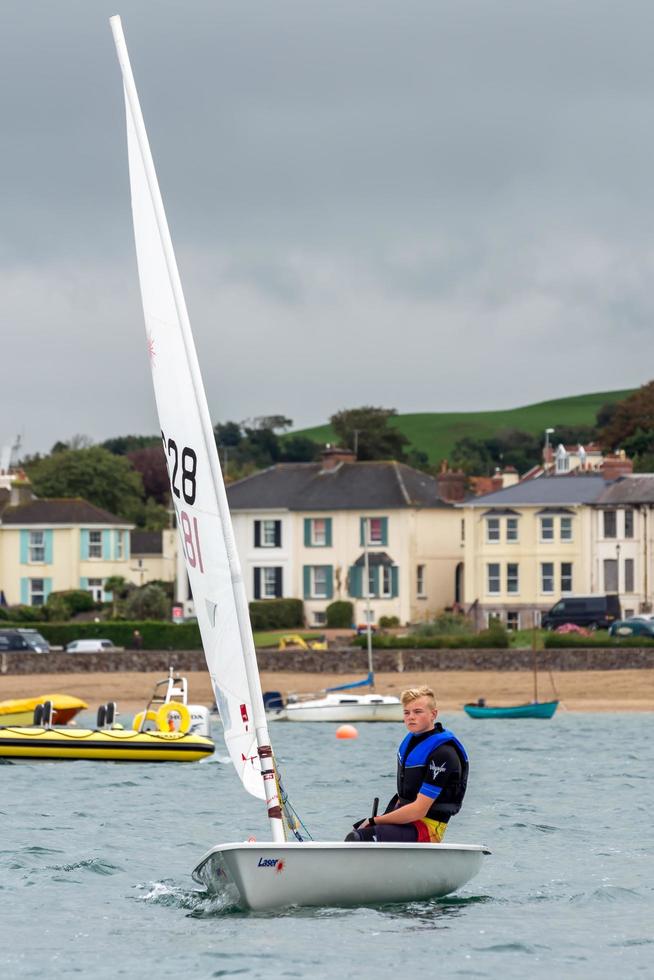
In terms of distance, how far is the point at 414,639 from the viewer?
61312 millimetres

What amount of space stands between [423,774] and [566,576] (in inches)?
2321

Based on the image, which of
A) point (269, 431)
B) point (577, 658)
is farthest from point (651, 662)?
point (269, 431)

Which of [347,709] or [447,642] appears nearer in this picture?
[347,709]

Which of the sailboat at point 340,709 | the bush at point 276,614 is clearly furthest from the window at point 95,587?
the sailboat at point 340,709

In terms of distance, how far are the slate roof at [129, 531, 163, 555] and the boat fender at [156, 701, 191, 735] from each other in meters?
55.7

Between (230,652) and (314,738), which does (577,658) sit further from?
(230,652)

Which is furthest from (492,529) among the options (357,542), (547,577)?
(357,542)

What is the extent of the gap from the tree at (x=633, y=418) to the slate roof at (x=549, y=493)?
43077mm

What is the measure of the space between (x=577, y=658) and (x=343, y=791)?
30.7m

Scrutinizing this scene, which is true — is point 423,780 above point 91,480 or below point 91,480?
below

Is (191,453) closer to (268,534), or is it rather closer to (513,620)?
(513,620)

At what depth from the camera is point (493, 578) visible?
237ft

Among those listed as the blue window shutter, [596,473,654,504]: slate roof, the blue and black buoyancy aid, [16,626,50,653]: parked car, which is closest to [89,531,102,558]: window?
the blue window shutter

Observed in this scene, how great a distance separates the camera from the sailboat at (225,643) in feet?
44.9
